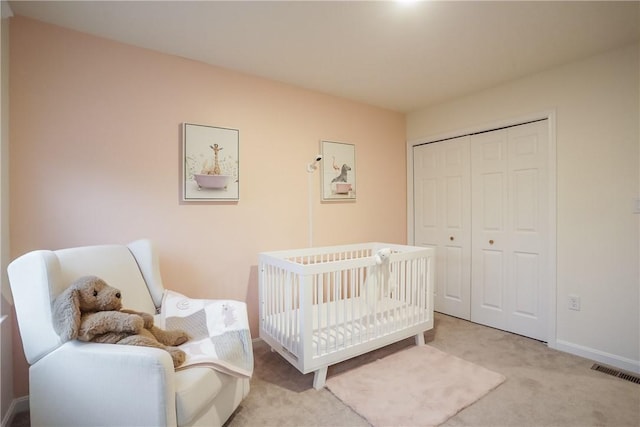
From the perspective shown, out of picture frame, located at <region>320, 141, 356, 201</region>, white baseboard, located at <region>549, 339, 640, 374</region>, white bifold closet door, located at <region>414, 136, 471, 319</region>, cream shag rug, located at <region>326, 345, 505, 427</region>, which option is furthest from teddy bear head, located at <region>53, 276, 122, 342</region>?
white baseboard, located at <region>549, 339, 640, 374</region>

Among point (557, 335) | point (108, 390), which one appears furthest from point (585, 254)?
point (108, 390)

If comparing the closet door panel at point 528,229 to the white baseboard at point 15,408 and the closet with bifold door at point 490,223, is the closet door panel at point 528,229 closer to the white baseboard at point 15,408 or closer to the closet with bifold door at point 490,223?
the closet with bifold door at point 490,223

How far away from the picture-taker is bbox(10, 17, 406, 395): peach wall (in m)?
1.79

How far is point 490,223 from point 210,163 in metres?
2.60

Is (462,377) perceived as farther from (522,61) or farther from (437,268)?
(522,61)

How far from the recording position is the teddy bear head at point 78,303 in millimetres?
1207

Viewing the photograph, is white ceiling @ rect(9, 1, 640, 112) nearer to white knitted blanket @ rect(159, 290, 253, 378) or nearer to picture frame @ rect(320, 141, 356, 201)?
picture frame @ rect(320, 141, 356, 201)

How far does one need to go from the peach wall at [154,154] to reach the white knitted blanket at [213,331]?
1.59 feet

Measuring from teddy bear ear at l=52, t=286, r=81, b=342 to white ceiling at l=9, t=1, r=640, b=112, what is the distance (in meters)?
1.55

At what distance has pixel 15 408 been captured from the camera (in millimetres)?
1703

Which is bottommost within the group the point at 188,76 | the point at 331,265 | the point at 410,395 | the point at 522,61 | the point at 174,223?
the point at 410,395

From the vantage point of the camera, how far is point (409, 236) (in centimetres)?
364

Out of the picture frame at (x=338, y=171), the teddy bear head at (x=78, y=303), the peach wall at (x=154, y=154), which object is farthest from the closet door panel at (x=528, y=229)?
the teddy bear head at (x=78, y=303)

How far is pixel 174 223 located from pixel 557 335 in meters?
3.13
